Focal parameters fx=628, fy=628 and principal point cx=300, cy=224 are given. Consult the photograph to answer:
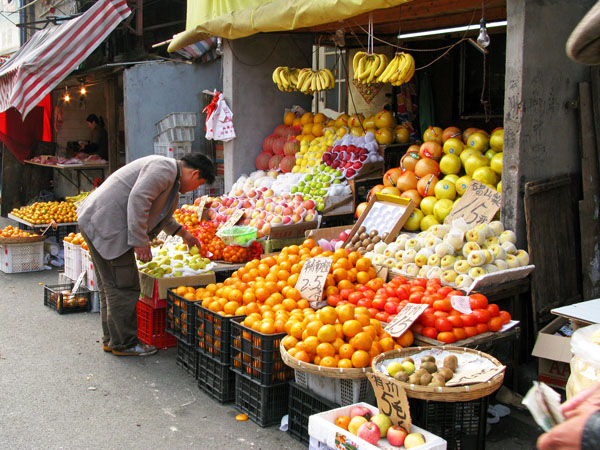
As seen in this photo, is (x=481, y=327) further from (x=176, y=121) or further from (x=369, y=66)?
(x=176, y=121)

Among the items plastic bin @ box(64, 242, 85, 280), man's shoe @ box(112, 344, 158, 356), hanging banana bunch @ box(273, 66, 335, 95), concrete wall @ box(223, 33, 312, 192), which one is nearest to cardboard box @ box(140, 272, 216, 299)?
man's shoe @ box(112, 344, 158, 356)

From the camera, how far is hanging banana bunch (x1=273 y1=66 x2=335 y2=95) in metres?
8.27

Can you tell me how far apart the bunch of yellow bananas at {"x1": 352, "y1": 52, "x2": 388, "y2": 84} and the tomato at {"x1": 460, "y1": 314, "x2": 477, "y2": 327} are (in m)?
3.74

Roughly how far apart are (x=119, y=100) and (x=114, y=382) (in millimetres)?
9485

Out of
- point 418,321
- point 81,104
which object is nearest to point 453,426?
point 418,321

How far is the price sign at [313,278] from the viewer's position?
5.04m

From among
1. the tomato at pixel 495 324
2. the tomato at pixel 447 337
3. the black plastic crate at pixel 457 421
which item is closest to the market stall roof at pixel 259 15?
the tomato at pixel 495 324

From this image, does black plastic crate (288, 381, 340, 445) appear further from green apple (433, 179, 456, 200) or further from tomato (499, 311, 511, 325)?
green apple (433, 179, 456, 200)

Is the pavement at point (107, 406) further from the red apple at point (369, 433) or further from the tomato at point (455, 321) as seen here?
the red apple at point (369, 433)

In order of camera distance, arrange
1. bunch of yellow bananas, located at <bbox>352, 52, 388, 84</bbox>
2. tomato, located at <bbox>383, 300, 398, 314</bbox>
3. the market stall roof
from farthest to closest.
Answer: bunch of yellow bananas, located at <bbox>352, 52, 388, 84</bbox> → the market stall roof → tomato, located at <bbox>383, 300, 398, 314</bbox>

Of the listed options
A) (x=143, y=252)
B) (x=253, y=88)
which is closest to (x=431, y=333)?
(x=143, y=252)

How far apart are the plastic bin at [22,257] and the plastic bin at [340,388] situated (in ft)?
22.3

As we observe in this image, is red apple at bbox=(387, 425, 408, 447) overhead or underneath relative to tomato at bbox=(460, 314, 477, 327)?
underneath

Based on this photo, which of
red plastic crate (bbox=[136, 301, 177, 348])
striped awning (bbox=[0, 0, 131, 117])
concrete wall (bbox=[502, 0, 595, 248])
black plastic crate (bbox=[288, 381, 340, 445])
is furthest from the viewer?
striped awning (bbox=[0, 0, 131, 117])
